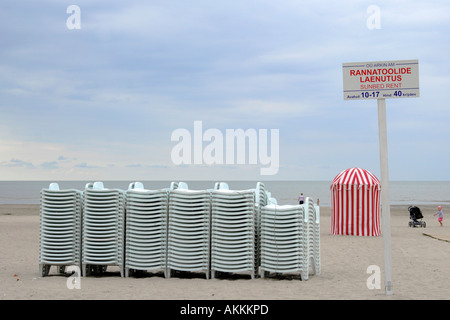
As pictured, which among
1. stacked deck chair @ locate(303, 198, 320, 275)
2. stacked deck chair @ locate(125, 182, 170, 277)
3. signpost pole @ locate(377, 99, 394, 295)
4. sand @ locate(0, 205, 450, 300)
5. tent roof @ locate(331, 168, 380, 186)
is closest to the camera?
signpost pole @ locate(377, 99, 394, 295)

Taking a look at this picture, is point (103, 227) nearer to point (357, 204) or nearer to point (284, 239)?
point (284, 239)

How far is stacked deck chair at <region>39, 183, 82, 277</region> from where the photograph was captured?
10.2 meters

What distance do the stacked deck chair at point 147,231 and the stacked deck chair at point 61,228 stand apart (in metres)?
0.91

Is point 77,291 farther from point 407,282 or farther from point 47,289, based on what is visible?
point 407,282

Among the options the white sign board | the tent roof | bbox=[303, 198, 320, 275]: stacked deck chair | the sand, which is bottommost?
the sand

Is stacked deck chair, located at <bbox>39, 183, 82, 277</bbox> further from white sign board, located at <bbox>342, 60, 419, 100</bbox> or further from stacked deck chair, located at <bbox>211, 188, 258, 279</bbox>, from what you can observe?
white sign board, located at <bbox>342, 60, 419, 100</bbox>

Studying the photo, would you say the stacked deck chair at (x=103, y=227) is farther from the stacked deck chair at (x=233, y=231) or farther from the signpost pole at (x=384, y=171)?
the signpost pole at (x=384, y=171)

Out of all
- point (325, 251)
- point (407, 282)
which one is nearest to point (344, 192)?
point (325, 251)

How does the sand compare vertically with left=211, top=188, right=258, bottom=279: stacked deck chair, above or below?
below

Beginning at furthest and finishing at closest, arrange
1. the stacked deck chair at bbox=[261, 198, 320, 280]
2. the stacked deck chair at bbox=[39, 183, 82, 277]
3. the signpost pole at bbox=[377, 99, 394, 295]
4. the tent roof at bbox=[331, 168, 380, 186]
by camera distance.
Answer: the tent roof at bbox=[331, 168, 380, 186] → the stacked deck chair at bbox=[39, 183, 82, 277] → the stacked deck chair at bbox=[261, 198, 320, 280] → the signpost pole at bbox=[377, 99, 394, 295]

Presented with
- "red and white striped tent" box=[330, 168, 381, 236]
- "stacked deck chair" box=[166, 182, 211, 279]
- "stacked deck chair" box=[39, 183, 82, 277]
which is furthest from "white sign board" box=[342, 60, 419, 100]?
"red and white striped tent" box=[330, 168, 381, 236]

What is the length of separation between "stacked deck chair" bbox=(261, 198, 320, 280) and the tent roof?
37.3ft

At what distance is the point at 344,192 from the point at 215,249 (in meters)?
11.9

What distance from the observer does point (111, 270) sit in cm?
1162
